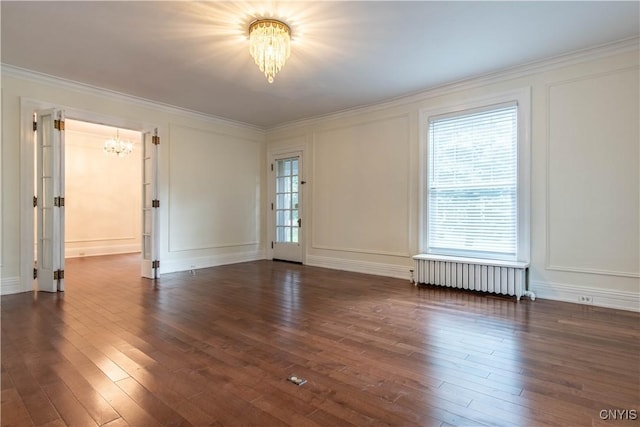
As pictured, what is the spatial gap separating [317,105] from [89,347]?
184 inches

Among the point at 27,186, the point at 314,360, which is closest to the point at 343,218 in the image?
the point at 314,360

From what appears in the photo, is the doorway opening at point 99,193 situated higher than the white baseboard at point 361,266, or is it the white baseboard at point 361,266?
the doorway opening at point 99,193

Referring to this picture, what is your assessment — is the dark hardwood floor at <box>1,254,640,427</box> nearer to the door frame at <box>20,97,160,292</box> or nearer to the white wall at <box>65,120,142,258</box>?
the door frame at <box>20,97,160,292</box>

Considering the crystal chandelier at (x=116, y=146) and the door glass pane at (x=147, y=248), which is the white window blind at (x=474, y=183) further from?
the crystal chandelier at (x=116, y=146)

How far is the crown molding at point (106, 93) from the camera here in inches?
172

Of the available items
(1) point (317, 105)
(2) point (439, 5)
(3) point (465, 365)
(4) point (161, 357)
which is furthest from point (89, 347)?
(1) point (317, 105)

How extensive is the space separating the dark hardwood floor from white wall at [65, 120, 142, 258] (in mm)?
4409

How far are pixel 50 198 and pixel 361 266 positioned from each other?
475 centimetres

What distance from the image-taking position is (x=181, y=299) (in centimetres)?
419

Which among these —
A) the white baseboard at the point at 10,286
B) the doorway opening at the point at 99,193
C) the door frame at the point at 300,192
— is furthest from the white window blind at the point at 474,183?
the doorway opening at the point at 99,193

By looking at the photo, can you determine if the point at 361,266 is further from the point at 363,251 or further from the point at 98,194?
the point at 98,194

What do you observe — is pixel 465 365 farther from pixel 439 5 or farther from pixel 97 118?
pixel 97 118

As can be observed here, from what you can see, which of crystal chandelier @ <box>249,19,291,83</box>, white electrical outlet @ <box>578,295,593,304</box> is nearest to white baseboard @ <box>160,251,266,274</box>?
crystal chandelier @ <box>249,19,291,83</box>

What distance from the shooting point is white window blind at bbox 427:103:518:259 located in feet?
14.6
